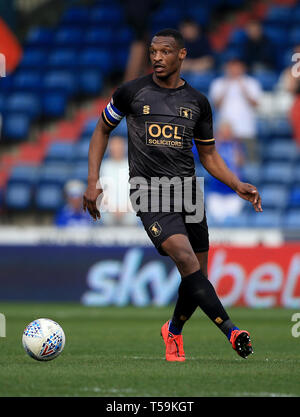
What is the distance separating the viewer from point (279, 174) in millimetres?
16438

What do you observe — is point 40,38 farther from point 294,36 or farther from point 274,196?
point 274,196

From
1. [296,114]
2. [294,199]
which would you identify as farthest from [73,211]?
[296,114]

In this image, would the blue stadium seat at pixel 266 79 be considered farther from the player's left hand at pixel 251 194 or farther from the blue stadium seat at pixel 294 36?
the player's left hand at pixel 251 194

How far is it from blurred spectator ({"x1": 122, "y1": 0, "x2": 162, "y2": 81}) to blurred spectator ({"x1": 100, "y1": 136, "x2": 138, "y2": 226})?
281 centimetres

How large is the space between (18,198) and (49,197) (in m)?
0.60

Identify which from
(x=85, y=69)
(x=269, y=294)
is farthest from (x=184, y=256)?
(x=85, y=69)

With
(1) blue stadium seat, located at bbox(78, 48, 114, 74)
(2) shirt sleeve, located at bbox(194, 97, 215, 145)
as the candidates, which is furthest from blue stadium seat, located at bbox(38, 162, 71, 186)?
(2) shirt sleeve, located at bbox(194, 97, 215, 145)

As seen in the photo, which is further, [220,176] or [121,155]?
[121,155]

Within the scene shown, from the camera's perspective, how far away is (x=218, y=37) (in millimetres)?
20109

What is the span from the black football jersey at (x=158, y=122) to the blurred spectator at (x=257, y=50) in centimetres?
1012
